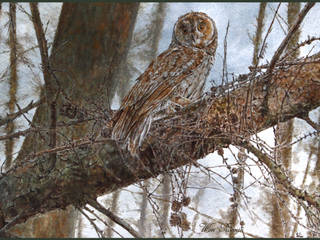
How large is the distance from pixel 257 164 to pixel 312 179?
147 cm

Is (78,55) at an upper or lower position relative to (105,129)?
upper

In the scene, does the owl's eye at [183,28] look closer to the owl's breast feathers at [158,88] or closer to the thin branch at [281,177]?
the owl's breast feathers at [158,88]

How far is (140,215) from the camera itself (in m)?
2.38

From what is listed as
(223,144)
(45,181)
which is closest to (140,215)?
(45,181)

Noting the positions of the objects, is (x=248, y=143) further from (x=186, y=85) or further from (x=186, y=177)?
(x=186, y=85)

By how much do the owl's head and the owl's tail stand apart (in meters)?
0.56

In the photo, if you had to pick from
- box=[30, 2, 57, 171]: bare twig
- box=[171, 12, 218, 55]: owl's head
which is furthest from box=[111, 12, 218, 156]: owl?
box=[30, 2, 57, 171]: bare twig

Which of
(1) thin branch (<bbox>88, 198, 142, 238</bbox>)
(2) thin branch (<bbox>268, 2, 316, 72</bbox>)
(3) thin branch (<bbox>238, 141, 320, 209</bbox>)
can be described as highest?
(2) thin branch (<bbox>268, 2, 316, 72</bbox>)

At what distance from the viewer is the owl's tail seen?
932 millimetres

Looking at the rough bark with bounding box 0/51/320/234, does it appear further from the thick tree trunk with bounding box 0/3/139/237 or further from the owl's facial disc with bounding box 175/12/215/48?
the owl's facial disc with bounding box 175/12/215/48

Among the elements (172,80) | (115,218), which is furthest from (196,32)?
(115,218)

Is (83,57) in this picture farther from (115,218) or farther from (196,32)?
(115,218)

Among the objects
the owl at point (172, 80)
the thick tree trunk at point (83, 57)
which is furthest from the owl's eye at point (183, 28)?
the thick tree trunk at point (83, 57)

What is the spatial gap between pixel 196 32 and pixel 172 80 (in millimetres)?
368
